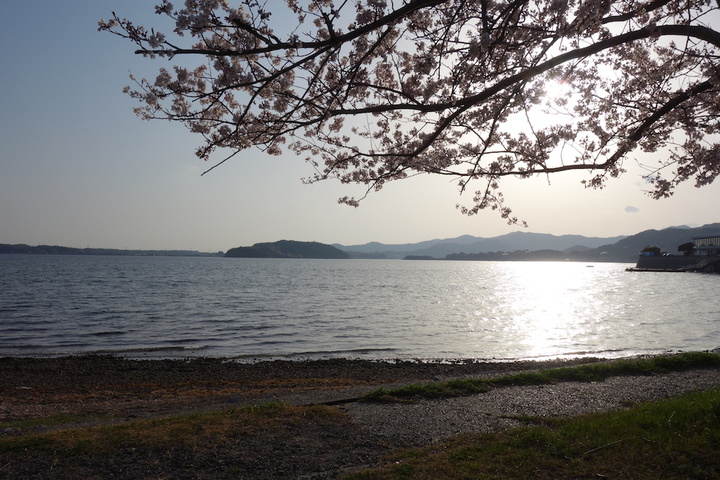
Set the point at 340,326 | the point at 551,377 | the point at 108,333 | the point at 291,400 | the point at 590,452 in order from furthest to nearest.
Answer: the point at 340,326
the point at 108,333
the point at 551,377
the point at 291,400
the point at 590,452

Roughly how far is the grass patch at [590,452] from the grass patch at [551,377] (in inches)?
140

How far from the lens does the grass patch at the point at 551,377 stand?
11.2m

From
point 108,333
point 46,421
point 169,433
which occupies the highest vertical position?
point 169,433

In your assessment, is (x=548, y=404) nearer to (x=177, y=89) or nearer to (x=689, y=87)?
(x=689, y=87)

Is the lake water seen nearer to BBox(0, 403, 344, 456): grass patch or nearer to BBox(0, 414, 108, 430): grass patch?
BBox(0, 414, 108, 430): grass patch

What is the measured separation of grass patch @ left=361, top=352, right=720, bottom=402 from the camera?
36.6ft

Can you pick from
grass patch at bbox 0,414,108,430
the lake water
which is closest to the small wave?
the lake water

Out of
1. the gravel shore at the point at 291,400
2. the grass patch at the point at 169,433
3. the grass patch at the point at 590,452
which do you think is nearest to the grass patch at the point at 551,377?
the gravel shore at the point at 291,400

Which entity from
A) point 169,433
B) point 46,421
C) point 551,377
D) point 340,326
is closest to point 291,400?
point 169,433

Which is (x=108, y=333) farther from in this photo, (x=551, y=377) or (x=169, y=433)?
(x=551, y=377)

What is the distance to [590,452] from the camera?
6328mm

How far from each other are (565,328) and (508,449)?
1228 inches

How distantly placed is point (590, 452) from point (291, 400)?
7.16 m

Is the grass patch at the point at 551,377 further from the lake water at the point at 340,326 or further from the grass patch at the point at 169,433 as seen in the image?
the lake water at the point at 340,326
